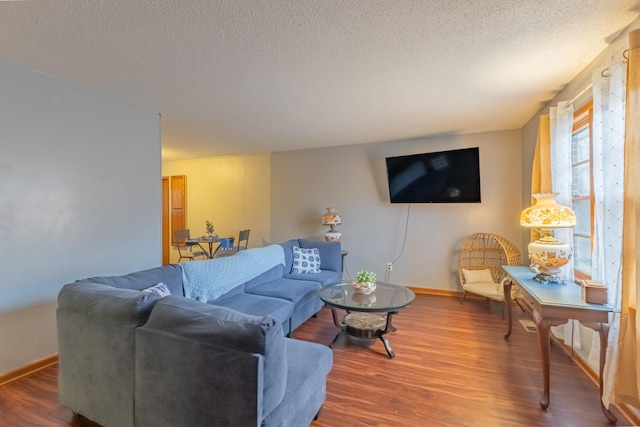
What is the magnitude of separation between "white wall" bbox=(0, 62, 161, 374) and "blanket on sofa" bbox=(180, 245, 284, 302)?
0.97 metres

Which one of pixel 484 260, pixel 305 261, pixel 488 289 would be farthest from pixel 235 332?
pixel 484 260

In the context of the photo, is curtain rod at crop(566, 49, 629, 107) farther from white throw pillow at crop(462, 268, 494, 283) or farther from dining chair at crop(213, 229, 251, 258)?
dining chair at crop(213, 229, 251, 258)

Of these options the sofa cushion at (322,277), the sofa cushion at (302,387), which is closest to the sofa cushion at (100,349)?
the sofa cushion at (302,387)

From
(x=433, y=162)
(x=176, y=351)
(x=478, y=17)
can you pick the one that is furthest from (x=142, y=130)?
(x=433, y=162)

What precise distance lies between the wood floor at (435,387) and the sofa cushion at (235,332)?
712 mm

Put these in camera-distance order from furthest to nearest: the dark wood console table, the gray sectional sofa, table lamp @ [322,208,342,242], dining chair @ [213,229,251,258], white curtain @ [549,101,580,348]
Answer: dining chair @ [213,229,251,258]
table lamp @ [322,208,342,242]
white curtain @ [549,101,580,348]
the dark wood console table
the gray sectional sofa

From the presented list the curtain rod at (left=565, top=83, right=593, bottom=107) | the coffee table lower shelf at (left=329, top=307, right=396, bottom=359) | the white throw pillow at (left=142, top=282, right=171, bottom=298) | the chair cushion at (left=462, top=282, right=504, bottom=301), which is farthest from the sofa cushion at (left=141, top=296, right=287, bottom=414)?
the chair cushion at (left=462, top=282, right=504, bottom=301)

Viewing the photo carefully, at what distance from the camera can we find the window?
92.4 inches

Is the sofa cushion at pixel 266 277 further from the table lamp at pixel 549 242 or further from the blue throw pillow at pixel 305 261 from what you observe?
the table lamp at pixel 549 242

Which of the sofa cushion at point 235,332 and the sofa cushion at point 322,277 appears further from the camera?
the sofa cushion at point 322,277

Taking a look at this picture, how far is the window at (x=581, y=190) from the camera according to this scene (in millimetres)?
2346

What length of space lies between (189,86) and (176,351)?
219 centimetres

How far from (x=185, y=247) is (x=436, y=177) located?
5.04m

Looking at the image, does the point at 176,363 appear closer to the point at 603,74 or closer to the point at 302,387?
the point at 302,387
